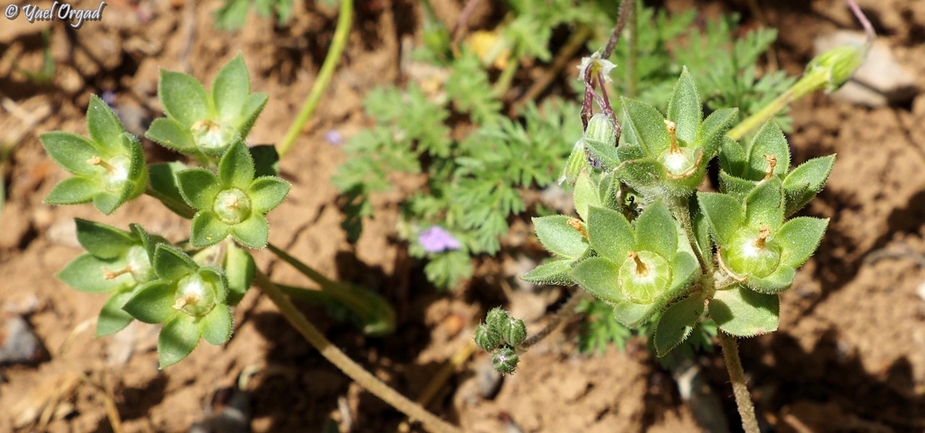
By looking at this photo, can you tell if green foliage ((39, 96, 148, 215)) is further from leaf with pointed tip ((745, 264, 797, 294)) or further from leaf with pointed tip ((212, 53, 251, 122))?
leaf with pointed tip ((745, 264, 797, 294))

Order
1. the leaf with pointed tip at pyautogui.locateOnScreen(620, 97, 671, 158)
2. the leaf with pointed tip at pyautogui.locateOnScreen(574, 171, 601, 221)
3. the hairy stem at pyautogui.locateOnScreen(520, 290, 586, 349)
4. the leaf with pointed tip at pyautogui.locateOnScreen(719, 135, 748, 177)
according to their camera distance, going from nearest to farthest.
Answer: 1. the leaf with pointed tip at pyautogui.locateOnScreen(620, 97, 671, 158)
2. the leaf with pointed tip at pyautogui.locateOnScreen(719, 135, 748, 177)
3. the leaf with pointed tip at pyautogui.locateOnScreen(574, 171, 601, 221)
4. the hairy stem at pyautogui.locateOnScreen(520, 290, 586, 349)

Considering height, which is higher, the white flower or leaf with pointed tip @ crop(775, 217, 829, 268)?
the white flower

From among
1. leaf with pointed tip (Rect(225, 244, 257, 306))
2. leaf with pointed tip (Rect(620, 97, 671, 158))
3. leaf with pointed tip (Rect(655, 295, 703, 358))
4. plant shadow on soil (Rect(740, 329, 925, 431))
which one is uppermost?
leaf with pointed tip (Rect(620, 97, 671, 158))

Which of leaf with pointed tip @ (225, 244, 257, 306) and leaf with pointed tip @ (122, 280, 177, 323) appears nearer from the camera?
leaf with pointed tip @ (122, 280, 177, 323)

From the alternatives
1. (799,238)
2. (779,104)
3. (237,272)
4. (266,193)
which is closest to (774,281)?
(799,238)

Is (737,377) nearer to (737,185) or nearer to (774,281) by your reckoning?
(774,281)

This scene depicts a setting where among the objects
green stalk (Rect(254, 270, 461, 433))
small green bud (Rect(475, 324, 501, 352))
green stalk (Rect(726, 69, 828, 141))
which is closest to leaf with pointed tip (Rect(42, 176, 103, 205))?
green stalk (Rect(254, 270, 461, 433))

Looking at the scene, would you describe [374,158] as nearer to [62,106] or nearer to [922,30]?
[62,106]
